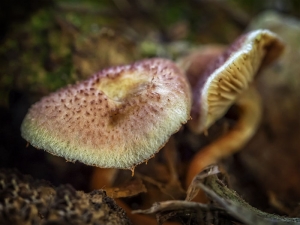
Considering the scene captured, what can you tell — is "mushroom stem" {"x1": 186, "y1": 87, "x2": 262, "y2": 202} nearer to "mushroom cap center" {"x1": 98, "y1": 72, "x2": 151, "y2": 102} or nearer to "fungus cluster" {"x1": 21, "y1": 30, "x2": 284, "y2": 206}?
"fungus cluster" {"x1": 21, "y1": 30, "x2": 284, "y2": 206}

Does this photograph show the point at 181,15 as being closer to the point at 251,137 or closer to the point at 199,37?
the point at 199,37

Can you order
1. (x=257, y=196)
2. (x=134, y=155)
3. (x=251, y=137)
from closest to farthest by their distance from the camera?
(x=134, y=155) → (x=257, y=196) → (x=251, y=137)

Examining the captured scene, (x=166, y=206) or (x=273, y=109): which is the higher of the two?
(x=273, y=109)

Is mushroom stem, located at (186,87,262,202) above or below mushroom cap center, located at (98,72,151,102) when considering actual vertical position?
below

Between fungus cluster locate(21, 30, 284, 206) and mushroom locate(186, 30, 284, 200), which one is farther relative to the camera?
mushroom locate(186, 30, 284, 200)

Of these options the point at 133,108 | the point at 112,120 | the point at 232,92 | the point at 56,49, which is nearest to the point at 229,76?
the point at 232,92

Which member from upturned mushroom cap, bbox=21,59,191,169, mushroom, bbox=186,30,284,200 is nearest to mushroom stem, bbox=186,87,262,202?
mushroom, bbox=186,30,284,200

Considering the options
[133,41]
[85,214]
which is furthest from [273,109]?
[85,214]

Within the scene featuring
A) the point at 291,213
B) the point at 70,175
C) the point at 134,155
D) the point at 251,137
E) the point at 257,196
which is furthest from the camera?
the point at 251,137

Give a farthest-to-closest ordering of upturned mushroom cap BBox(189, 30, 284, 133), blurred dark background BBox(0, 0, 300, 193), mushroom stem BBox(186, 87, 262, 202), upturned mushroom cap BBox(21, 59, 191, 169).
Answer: mushroom stem BBox(186, 87, 262, 202)
blurred dark background BBox(0, 0, 300, 193)
upturned mushroom cap BBox(189, 30, 284, 133)
upturned mushroom cap BBox(21, 59, 191, 169)
